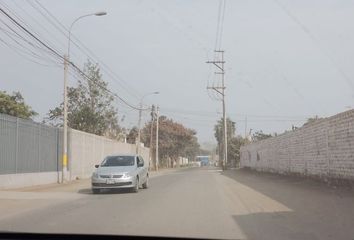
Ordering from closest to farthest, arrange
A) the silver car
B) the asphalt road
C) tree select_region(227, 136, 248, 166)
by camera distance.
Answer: the asphalt road
the silver car
tree select_region(227, 136, 248, 166)

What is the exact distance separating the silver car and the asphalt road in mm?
866

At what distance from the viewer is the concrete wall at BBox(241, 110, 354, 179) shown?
79.4 feet

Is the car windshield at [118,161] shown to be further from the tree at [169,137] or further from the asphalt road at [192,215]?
the tree at [169,137]

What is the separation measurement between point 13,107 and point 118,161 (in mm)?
23965

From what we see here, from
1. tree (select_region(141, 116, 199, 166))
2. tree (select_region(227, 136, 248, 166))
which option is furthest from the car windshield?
tree (select_region(141, 116, 199, 166))

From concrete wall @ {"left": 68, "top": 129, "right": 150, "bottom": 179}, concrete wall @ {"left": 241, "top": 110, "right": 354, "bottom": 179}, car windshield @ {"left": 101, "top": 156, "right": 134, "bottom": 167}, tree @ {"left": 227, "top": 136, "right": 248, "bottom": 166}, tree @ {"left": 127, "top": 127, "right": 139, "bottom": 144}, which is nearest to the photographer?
concrete wall @ {"left": 241, "top": 110, "right": 354, "bottom": 179}

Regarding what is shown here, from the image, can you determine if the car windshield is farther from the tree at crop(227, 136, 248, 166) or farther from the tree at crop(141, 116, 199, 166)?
the tree at crop(141, 116, 199, 166)

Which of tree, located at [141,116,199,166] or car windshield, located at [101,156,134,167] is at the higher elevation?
tree, located at [141,116,199,166]

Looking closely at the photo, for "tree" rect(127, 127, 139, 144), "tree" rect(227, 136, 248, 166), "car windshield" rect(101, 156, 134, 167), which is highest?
"tree" rect(127, 127, 139, 144)

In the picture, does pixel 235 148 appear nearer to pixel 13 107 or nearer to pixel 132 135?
pixel 132 135

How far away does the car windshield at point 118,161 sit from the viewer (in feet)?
82.2

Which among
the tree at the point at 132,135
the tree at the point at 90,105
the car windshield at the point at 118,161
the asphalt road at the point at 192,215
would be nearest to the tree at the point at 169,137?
the tree at the point at 132,135

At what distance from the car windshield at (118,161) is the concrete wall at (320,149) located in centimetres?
808

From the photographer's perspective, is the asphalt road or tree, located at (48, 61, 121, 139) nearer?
the asphalt road
